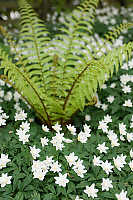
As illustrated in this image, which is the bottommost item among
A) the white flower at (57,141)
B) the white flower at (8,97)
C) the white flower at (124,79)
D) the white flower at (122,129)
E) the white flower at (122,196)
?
the white flower at (122,196)

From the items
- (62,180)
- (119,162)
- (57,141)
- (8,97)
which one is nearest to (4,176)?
Answer: (62,180)

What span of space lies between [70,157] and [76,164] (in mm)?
A: 94

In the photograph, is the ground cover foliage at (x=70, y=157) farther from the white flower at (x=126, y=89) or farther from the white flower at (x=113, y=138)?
the white flower at (x=126, y=89)

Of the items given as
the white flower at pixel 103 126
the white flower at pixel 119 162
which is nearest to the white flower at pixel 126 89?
the white flower at pixel 103 126

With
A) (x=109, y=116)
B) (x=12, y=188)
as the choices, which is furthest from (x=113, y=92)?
(x=12, y=188)

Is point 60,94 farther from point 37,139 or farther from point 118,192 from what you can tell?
point 118,192

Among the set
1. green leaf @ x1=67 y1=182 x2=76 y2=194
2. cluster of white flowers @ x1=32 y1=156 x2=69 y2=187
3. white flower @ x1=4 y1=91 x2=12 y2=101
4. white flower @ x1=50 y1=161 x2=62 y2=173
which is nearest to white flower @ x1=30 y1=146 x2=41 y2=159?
cluster of white flowers @ x1=32 y1=156 x2=69 y2=187

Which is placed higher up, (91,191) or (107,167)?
(107,167)

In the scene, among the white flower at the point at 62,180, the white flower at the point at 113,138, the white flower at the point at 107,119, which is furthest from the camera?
the white flower at the point at 107,119

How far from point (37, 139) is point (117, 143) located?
36.3 inches

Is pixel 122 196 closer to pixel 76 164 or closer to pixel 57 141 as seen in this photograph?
pixel 76 164

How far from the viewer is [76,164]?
269 cm

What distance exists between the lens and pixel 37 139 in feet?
10.0

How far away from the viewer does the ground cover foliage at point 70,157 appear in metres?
2.53
